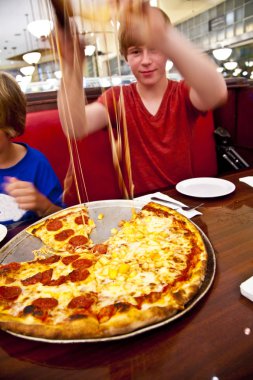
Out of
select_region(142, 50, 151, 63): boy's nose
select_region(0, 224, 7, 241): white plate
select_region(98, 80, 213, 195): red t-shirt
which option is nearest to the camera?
select_region(0, 224, 7, 241): white plate

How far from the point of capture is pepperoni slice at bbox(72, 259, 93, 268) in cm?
87

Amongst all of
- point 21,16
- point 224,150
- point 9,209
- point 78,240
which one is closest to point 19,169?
point 9,209

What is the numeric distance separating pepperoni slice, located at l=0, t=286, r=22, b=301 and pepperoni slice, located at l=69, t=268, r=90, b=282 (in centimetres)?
14

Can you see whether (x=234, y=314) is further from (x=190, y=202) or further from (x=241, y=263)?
(x=190, y=202)

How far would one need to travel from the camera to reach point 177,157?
174cm

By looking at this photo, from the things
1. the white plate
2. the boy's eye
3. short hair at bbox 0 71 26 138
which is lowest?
the white plate

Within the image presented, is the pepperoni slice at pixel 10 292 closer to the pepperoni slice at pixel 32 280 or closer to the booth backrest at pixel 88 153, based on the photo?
the pepperoni slice at pixel 32 280

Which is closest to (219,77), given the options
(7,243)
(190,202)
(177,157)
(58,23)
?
(190,202)

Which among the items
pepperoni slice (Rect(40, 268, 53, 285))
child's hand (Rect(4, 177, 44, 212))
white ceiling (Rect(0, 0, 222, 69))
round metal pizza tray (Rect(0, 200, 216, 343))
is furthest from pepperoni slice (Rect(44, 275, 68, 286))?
white ceiling (Rect(0, 0, 222, 69))

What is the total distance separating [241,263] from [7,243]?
0.68m

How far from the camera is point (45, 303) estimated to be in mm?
695

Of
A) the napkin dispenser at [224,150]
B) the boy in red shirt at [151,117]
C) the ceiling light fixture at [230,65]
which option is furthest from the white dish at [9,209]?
the ceiling light fixture at [230,65]

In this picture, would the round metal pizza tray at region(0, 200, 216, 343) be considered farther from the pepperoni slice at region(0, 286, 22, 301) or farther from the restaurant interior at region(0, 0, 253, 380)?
the pepperoni slice at region(0, 286, 22, 301)

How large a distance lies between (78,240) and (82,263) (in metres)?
0.14
